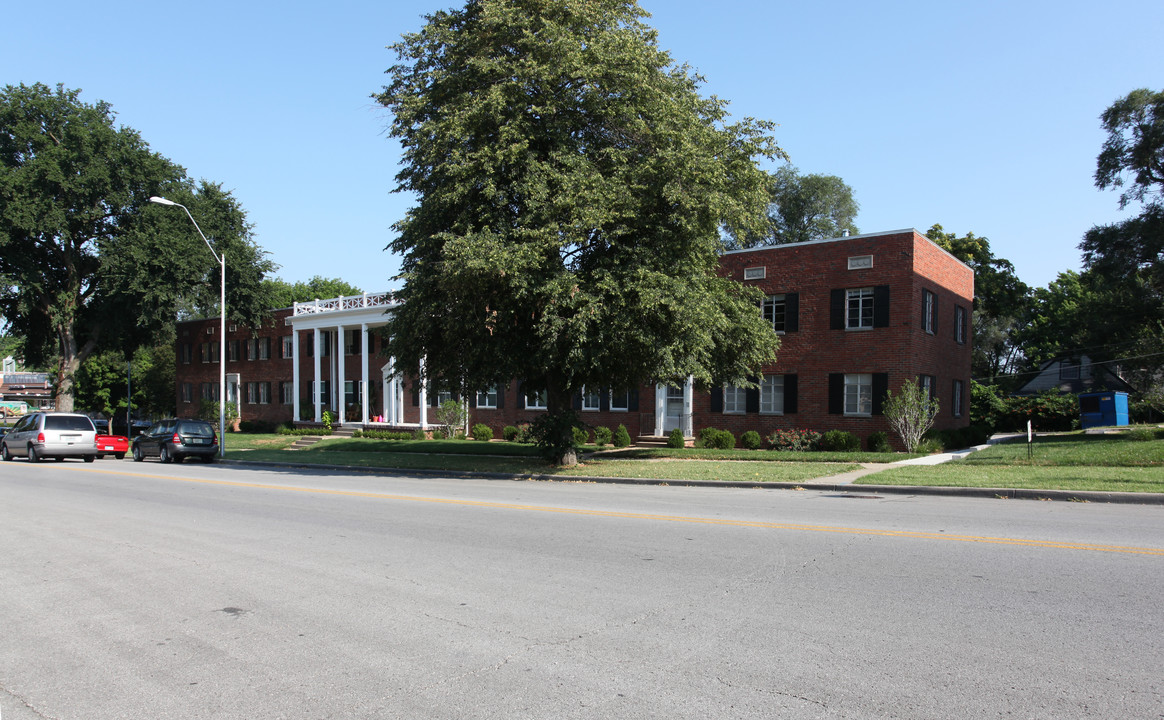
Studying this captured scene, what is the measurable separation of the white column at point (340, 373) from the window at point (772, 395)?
25.5 m

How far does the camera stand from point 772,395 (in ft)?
93.5

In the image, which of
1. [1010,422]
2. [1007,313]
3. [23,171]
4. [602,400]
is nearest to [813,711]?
[602,400]

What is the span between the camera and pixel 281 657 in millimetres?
5145

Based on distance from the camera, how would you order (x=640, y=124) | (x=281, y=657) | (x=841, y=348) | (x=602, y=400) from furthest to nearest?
(x=602, y=400) → (x=841, y=348) → (x=640, y=124) → (x=281, y=657)

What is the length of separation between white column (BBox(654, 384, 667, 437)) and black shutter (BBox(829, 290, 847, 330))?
7.25 metres

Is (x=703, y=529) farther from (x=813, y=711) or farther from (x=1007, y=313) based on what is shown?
(x=1007, y=313)

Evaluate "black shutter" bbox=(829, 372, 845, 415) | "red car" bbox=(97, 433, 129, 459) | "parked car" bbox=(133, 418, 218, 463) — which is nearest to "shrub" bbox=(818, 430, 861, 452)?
"black shutter" bbox=(829, 372, 845, 415)

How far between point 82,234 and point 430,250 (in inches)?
1370

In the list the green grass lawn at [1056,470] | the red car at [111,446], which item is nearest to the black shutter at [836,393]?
the green grass lawn at [1056,470]

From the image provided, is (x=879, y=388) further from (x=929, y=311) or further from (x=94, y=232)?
(x=94, y=232)

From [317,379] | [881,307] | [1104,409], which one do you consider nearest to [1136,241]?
[1104,409]

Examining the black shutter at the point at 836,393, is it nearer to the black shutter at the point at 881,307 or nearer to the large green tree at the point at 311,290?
the black shutter at the point at 881,307

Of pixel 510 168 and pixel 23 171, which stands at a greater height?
pixel 23 171

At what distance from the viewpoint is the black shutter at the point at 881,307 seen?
25922mm
